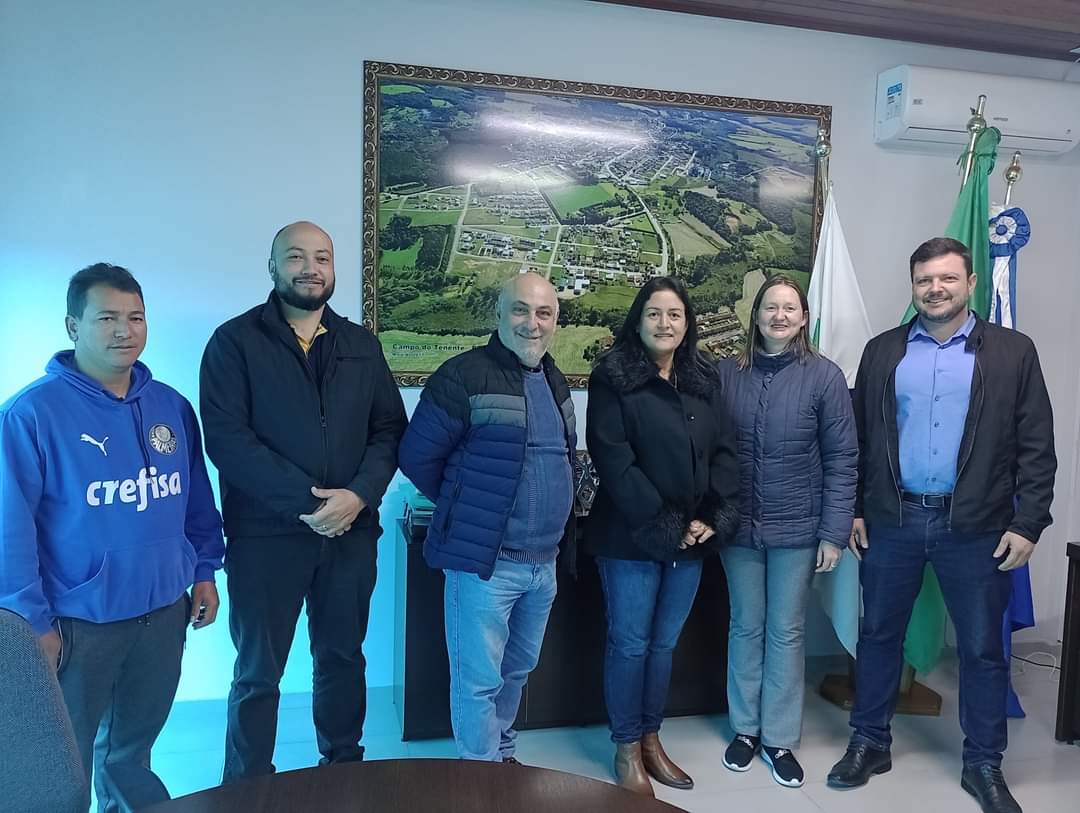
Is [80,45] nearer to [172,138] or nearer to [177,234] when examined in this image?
[172,138]

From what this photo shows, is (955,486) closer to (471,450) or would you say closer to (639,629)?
(639,629)

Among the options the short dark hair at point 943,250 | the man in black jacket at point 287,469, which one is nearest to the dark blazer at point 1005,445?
the short dark hair at point 943,250

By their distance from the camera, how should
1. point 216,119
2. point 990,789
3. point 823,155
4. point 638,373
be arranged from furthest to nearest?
point 823,155 < point 216,119 < point 990,789 < point 638,373

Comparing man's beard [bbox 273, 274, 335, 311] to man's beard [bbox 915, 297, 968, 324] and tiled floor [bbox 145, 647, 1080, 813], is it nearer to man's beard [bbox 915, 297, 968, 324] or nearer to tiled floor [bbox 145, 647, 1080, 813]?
tiled floor [bbox 145, 647, 1080, 813]

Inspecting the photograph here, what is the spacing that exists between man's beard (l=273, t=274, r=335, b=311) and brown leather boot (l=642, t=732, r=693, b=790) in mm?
1627

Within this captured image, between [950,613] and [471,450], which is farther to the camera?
[950,613]

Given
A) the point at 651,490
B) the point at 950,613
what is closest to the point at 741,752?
the point at 950,613

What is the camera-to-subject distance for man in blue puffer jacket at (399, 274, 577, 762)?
6.72 feet

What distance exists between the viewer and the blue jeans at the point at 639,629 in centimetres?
230

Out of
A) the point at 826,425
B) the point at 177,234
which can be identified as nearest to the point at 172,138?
the point at 177,234

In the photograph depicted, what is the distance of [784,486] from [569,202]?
141cm

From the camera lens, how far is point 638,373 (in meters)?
2.23

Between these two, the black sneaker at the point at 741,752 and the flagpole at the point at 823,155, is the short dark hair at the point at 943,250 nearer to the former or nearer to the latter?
the flagpole at the point at 823,155

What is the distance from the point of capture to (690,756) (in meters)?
2.61
